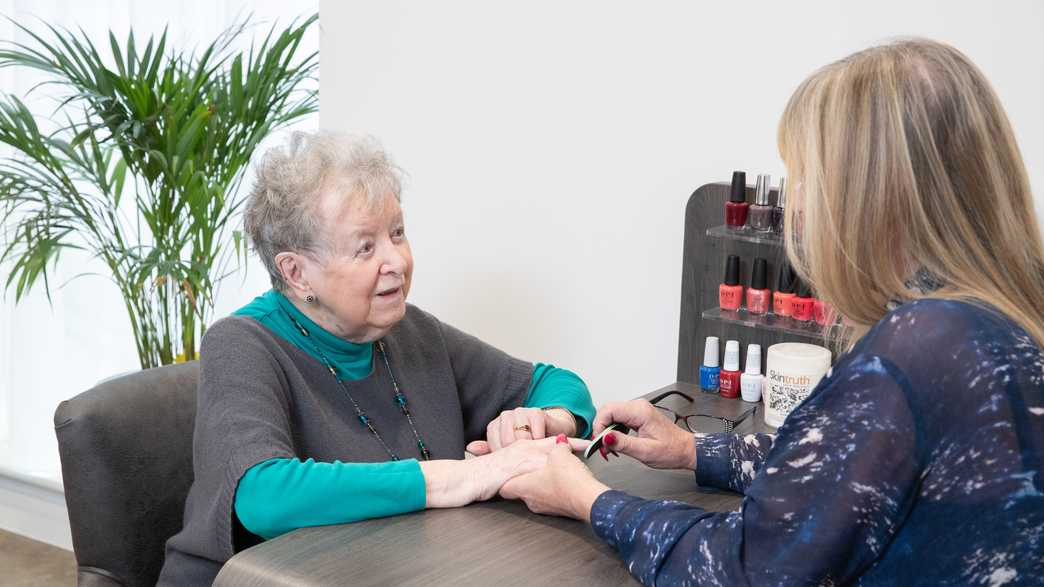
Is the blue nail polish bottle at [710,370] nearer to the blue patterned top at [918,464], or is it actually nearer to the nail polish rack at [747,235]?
the nail polish rack at [747,235]

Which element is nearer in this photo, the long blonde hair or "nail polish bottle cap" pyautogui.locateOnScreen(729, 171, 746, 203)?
the long blonde hair

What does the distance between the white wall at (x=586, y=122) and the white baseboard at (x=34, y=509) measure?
1.45 m

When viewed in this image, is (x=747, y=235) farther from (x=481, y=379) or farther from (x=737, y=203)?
(x=481, y=379)

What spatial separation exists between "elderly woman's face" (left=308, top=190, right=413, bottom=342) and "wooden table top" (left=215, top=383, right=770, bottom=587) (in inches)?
15.4

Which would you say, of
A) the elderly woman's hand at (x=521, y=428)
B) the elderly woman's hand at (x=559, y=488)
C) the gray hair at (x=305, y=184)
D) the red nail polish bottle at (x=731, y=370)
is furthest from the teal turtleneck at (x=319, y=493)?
the red nail polish bottle at (x=731, y=370)

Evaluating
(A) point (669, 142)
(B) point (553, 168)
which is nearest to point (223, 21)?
(B) point (553, 168)

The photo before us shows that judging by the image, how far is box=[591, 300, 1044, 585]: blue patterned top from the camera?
0.93 metres

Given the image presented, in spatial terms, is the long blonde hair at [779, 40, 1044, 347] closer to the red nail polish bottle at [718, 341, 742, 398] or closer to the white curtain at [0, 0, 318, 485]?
the red nail polish bottle at [718, 341, 742, 398]

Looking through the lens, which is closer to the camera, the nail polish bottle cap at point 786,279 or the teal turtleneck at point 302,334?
the teal turtleneck at point 302,334

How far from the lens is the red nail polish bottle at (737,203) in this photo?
1.96 metres

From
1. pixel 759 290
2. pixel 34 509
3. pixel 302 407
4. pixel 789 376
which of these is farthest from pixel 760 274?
pixel 34 509

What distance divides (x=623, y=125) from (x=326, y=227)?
2.53ft

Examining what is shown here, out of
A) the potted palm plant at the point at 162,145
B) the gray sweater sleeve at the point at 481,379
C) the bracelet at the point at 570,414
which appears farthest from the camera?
the potted palm plant at the point at 162,145

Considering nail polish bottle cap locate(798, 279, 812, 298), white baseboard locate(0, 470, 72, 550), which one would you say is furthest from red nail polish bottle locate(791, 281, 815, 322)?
white baseboard locate(0, 470, 72, 550)
